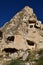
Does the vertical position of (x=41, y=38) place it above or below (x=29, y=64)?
above

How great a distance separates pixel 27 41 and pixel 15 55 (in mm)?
9162

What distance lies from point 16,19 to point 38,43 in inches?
636

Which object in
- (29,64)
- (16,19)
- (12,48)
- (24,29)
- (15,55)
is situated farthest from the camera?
(16,19)

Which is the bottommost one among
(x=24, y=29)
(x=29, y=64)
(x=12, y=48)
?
(x=29, y=64)

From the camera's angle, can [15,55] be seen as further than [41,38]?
No

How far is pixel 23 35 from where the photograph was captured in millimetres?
84875

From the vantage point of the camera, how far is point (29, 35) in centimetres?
8488

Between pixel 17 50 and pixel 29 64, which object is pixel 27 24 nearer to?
pixel 17 50

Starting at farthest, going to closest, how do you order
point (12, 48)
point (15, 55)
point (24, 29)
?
point (24, 29), point (12, 48), point (15, 55)

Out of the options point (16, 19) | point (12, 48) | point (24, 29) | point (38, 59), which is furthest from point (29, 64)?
point (16, 19)

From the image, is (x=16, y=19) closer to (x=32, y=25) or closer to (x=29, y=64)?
(x=32, y=25)

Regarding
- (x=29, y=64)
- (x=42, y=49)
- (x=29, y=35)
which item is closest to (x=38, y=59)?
(x=29, y=64)

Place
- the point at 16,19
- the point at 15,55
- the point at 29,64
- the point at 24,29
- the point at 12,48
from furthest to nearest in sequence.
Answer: the point at 16,19 < the point at 24,29 < the point at 12,48 < the point at 15,55 < the point at 29,64

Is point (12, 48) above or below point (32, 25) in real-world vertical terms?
below
